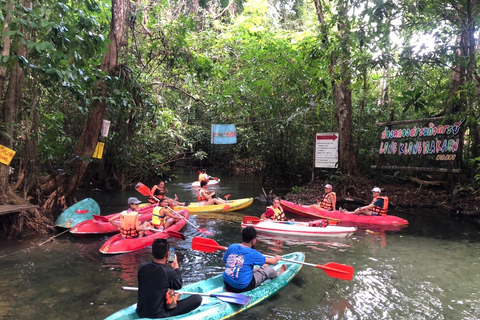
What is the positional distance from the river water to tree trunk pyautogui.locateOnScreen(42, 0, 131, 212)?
1.78 metres

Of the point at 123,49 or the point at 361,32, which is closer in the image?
the point at 361,32

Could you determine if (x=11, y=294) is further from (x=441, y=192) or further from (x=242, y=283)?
(x=441, y=192)

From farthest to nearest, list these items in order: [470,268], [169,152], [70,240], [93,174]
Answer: [169,152] < [93,174] < [70,240] < [470,268]

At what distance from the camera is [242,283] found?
4.40 metres

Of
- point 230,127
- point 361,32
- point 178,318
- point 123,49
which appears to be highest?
point 123,49

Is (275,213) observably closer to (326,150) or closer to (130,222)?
(130,222)

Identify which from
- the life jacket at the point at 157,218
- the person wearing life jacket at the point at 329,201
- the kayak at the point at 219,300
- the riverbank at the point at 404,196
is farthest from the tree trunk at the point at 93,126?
the riverbank at the point at 404,196

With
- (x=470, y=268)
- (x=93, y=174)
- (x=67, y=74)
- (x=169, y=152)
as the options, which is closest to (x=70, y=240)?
(x=67, y=74)

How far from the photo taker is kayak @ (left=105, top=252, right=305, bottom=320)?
12.0ft

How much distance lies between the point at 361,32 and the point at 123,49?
7072 millimetres

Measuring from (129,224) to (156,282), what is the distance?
3.68m

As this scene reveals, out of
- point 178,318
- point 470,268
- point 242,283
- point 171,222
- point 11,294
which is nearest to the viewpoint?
point 178,318

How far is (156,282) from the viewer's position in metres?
3.43

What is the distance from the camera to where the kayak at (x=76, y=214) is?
7809mm
